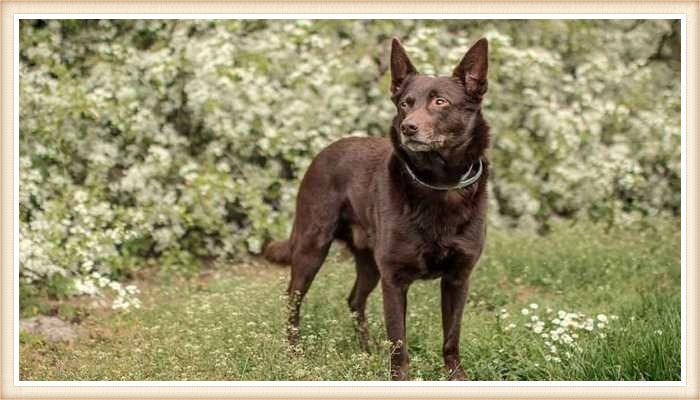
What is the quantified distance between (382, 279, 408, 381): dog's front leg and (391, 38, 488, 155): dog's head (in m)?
0.66

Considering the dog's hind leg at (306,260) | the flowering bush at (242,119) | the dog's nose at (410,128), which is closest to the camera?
the dog's nose at (410,128)

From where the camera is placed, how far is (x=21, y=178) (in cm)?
691

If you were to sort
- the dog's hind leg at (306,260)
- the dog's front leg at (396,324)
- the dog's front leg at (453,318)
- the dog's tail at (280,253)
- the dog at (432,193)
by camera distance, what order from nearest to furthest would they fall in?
1. the dog at (432,193)
2. the dog's front leg at (396,324)
3. the dog's front leg at (453,318)
4. the dog's hind leg at (306,260)
5. the dog's tail at (280,253)

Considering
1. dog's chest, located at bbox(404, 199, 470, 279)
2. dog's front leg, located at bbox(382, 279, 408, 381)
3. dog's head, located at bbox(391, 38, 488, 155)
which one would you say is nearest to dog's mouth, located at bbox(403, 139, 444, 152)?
dog's head, located at bbox(391, 38, 488, 155)

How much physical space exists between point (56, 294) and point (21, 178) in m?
0.86

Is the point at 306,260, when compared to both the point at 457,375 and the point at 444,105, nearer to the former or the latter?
the point at 457,375

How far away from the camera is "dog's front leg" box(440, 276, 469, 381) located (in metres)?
4.73

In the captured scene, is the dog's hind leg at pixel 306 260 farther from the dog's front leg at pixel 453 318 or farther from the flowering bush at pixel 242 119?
the flowering bush at pixel 242 119

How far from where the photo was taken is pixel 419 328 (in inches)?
A: 212

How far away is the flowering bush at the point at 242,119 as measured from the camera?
7469 millimetres

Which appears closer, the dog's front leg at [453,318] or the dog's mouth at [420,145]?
the dog's mouth at [420,145]

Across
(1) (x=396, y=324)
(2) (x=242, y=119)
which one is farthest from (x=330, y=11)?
(2) (x=242, y=119)

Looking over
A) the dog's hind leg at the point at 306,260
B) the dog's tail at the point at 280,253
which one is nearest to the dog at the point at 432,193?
the dog's hind leg at the point at 306,260

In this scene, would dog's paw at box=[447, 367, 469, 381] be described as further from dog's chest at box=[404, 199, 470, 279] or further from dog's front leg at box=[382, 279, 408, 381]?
dog's chest at box=[404, 199, 470, 279]
